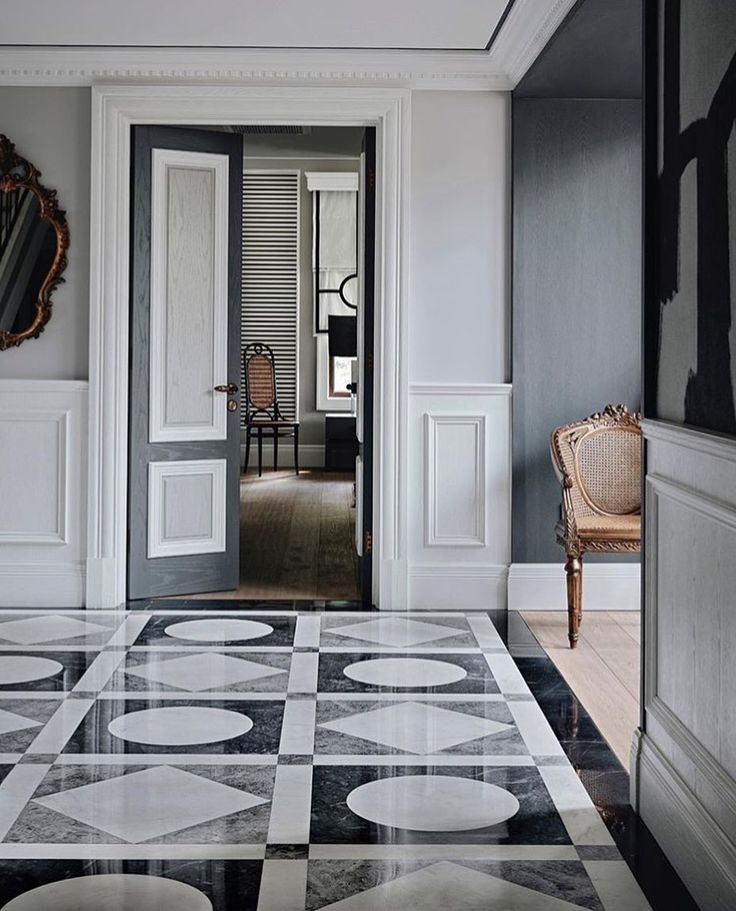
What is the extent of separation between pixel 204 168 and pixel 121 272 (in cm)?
69

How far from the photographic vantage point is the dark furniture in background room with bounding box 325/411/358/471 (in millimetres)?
11284

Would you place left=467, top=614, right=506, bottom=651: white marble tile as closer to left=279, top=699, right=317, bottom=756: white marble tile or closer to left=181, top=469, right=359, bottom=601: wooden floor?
left=181, top=469, right=359, bottom=601: wooden floor

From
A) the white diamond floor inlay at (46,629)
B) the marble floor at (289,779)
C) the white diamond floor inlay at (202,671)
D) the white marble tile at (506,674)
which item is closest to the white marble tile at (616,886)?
the marble floor at (289,779)

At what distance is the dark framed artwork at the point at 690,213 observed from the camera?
2449mm

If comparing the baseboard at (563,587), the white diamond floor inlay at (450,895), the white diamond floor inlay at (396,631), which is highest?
the baseboard at (563,587)

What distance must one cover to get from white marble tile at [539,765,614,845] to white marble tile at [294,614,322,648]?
5.47 feet

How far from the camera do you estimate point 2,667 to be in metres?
4.43

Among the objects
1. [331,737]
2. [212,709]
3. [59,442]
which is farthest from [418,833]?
[59,442]

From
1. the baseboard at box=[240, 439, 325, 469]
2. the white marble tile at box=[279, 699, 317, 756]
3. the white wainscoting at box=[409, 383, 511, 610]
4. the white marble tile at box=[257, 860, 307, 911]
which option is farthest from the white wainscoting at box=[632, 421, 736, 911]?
the baseboard at box=[240, 439, 325, 469]

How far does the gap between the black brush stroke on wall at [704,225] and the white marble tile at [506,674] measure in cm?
164

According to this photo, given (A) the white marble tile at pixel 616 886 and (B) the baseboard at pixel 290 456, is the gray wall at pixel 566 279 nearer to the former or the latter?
(A) the white marble tile at pixel 616 886

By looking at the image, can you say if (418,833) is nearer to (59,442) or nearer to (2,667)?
(2,667)

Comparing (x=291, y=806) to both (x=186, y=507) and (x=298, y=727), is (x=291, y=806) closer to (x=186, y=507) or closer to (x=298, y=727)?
(x=298, y=727)

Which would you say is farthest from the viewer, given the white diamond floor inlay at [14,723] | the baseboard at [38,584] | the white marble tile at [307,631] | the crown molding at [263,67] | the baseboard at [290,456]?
the baseboard at [290,456]
